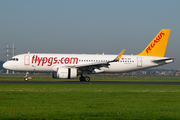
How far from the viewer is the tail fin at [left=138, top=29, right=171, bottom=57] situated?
141 feet

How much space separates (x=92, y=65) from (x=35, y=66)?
27.9 feet

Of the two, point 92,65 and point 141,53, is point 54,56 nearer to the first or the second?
point 92,65

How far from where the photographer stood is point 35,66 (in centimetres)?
3853

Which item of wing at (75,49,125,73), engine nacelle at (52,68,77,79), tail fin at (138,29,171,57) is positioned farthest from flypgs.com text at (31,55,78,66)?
tail fin at (138,29,171,57)

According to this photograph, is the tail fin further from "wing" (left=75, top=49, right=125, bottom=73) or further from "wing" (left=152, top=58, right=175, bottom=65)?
"wing" (left=75, top=49, right=125, bottom=73)

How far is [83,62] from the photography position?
39.8 meters

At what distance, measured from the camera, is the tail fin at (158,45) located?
141ft

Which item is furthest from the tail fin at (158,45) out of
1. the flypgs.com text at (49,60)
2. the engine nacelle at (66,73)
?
the engine nacelle at (66,73)

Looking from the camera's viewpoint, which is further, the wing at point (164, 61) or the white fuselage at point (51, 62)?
the wing at point (164, 61)

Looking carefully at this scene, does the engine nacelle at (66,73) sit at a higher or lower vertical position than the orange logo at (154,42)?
lower

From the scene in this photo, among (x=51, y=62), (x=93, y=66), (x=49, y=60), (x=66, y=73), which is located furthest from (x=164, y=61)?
(x=49, y=60)

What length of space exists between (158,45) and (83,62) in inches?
510

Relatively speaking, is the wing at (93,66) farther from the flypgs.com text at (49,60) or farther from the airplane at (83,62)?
the flypgs.com text at (49,60)

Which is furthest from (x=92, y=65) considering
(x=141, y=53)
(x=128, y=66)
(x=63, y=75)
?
(x=141, y=53)
